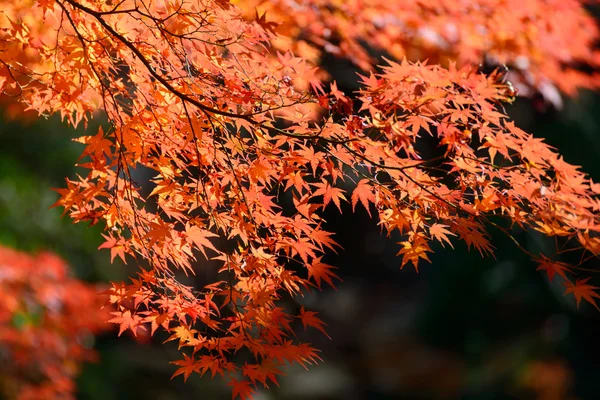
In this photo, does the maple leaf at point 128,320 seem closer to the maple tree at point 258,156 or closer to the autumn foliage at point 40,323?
the maple tree at point 258,156

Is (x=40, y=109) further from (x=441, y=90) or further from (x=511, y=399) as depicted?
(x=511, y=399)

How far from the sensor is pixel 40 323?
7273mm

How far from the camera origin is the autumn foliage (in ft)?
23.3

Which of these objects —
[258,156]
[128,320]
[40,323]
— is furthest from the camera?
[40,323]

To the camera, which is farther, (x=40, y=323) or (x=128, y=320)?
(x=40, y=323)

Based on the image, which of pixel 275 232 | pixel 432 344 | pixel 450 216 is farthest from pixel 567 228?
pixel 432 344

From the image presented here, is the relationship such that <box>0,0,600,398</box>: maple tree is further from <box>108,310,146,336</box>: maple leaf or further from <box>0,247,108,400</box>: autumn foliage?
<box>0,247,108,400</box>: autumn foliage

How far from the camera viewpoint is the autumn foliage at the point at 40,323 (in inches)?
280

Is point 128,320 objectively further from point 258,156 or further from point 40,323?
point 40,323

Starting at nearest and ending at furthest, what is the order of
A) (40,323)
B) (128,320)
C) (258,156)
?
(258,156), (128,320), (40,323)

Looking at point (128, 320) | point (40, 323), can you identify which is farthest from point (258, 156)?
point (40, 323)

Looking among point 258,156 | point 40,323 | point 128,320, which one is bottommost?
point 40,323

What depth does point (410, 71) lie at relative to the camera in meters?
2.35

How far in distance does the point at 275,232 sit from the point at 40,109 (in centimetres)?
111
